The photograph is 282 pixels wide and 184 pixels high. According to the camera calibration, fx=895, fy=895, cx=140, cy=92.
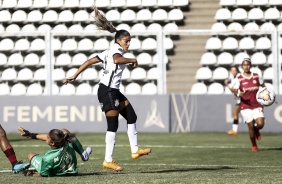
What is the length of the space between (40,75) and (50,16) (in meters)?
3.64

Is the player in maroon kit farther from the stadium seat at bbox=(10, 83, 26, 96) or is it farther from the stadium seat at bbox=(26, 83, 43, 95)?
the stadium seat at bbox=(10, 83, 26, 96)

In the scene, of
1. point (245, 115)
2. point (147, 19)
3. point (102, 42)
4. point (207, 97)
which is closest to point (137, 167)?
point (245, 115)

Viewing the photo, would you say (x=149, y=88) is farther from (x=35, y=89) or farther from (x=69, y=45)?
(x=35, y=89)

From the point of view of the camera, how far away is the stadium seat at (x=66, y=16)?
104ft

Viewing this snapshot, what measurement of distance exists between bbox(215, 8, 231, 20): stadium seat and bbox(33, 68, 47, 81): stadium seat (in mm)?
6408

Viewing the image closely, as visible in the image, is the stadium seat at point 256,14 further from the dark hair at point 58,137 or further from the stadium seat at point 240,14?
the dark hair at point 58,137

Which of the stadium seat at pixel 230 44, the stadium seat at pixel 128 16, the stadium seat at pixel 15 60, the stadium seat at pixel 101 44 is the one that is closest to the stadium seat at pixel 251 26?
the stadium seat at pixel 230 44

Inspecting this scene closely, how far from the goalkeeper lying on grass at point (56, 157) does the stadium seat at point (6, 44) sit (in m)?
17.4

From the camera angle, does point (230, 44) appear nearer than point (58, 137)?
No

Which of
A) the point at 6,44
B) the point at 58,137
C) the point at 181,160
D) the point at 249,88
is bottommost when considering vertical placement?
the point at 181,160

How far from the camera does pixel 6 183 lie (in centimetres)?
1159

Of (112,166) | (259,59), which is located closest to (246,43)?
(259,59)

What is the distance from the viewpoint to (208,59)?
2934 centimetres

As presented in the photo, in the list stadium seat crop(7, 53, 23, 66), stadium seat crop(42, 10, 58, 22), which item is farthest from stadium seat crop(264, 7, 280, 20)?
stadium seat crop(7, 53, 23, 66)
